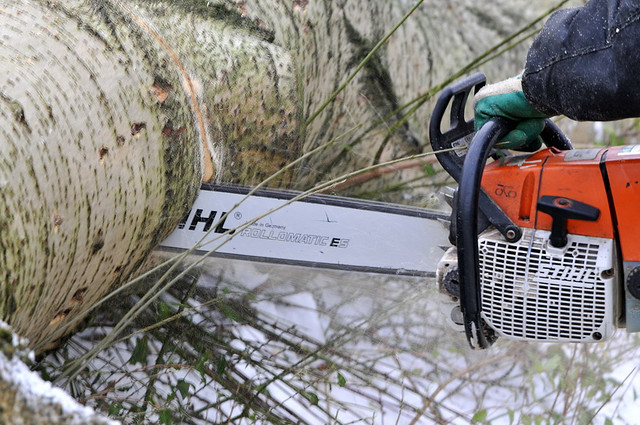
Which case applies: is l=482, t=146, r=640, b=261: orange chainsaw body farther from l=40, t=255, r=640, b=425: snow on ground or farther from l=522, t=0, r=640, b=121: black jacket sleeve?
l=40, t=255, r=640, b=425: snow on ground

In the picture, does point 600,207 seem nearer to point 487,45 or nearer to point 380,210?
point 380,210

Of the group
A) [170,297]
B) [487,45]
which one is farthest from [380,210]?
[487,45]

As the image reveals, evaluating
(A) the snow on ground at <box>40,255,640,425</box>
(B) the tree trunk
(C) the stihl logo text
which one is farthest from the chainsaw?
(A) the snow on ground at <box>40,255,640,425</box>

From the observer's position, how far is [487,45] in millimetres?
3270

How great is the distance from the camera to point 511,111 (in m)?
1.60

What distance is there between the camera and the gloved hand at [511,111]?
5.19 ft

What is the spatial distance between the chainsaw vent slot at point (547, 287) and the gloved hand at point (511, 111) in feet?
0.79

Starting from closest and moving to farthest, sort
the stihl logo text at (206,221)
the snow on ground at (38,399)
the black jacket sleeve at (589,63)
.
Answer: the snow on ground at (38,399)
the black jacket sleeve at (589,63)
the stihl logo text at (206,221)

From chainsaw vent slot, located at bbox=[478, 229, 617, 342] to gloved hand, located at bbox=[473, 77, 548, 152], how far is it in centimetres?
24

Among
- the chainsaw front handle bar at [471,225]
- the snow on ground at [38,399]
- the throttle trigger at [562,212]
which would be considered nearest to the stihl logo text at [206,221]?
the chainsaw front handle bar at [471,225]

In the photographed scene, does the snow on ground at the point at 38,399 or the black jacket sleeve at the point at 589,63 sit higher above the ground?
the black jacket sleeve at the point at 589,63

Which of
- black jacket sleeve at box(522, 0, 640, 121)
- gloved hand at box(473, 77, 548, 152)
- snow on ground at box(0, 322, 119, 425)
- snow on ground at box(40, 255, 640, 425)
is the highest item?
black jacket sleeve at box(522, 0, 640, 121)

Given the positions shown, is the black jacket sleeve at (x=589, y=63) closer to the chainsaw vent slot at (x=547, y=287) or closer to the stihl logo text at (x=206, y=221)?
the chainsaw vent slot at (x=547, y=287)

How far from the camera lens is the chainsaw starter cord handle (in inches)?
58.0
